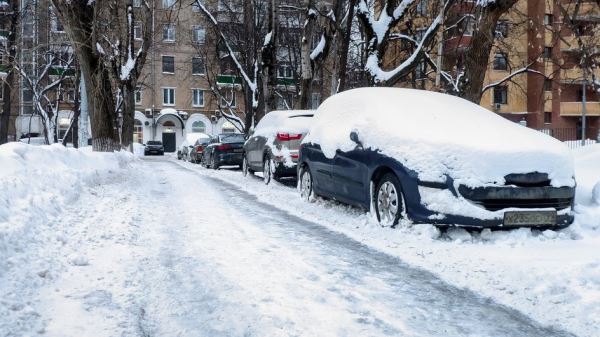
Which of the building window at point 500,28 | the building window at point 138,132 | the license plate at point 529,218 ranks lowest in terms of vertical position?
the license plate at point 529,218

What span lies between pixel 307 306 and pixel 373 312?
1.47 feet

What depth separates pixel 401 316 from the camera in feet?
12.2

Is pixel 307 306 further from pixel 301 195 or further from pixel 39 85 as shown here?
pixel 39 85

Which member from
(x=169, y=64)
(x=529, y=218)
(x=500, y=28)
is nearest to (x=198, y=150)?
(x=500, y=28)

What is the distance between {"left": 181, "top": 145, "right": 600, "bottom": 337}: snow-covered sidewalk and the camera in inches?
157

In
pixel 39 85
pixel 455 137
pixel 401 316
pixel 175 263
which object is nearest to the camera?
pixel 401 316

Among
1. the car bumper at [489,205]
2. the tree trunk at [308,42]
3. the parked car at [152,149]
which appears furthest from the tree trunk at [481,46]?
the parked car at [152,149]

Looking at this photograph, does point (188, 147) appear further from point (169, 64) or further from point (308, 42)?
point (169, 64)

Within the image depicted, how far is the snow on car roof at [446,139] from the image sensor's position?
6.04 meters

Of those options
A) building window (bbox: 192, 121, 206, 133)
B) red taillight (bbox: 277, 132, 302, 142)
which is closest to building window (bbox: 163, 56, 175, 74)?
building window (bbox: 192, 121, 206, 133)

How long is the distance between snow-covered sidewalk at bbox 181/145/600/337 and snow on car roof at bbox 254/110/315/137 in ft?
15.5

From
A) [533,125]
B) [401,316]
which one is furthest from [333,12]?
[533,125]

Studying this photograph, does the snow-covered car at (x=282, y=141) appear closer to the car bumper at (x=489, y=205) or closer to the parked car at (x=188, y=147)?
the car bumper at (x=489, y=205)

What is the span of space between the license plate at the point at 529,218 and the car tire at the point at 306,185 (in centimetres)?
409
